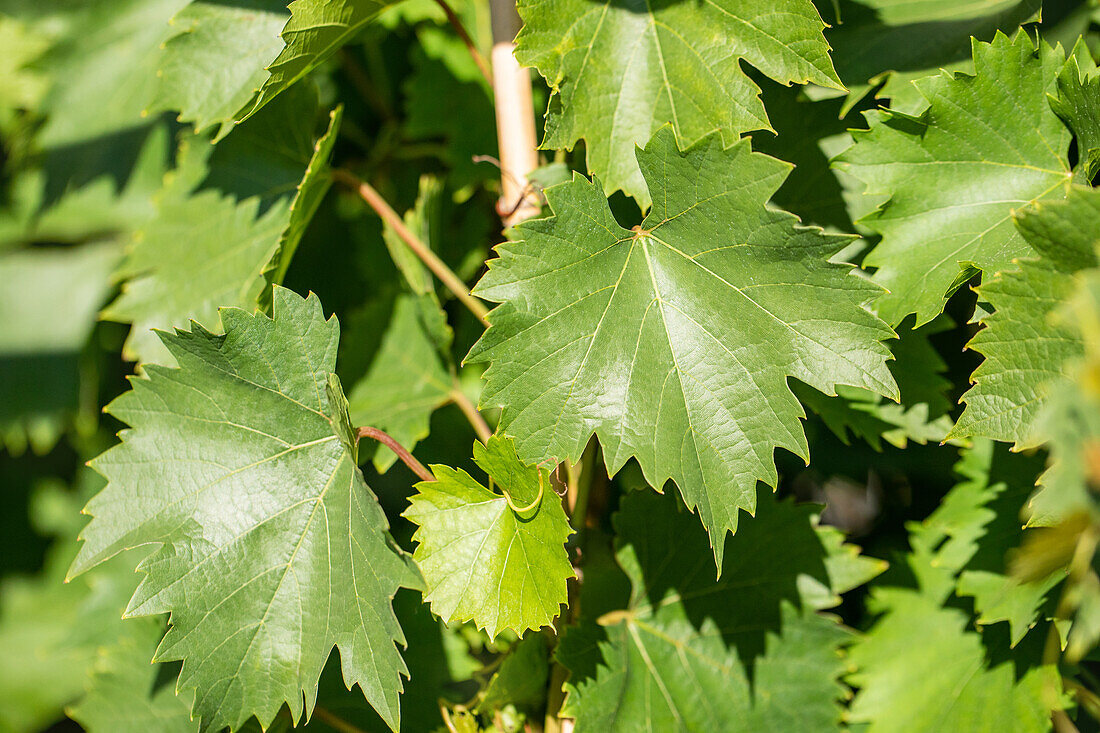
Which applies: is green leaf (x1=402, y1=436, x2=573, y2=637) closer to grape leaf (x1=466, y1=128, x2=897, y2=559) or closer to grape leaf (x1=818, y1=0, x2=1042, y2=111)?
grape leaf (x1=466, y1=128, x2=897, y2=559)

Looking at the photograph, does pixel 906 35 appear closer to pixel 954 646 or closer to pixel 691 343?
pixel 691 343

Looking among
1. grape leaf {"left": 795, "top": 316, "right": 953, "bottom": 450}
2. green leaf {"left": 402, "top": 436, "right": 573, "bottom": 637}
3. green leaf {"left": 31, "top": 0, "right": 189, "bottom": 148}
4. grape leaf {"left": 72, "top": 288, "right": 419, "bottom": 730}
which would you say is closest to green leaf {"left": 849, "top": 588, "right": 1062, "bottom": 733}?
grape leaf {"left": 795, "top": 316, "right": 953, "bottom": 450}

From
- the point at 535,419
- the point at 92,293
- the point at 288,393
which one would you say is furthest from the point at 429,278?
the point at 92,293

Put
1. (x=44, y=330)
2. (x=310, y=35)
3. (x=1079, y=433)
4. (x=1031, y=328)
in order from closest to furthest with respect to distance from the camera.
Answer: (x=1079, y=433) < (x=1031, y=328) < (x=310, y=35) < (x=44, y=330)

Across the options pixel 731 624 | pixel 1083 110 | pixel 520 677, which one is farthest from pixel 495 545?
pixel 1083 110

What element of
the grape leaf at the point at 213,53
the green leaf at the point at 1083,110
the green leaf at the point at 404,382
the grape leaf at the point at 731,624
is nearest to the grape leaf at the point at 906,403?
the grape leaf at the point at 731,624

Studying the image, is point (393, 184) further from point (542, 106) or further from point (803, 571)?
point (803, 571)
